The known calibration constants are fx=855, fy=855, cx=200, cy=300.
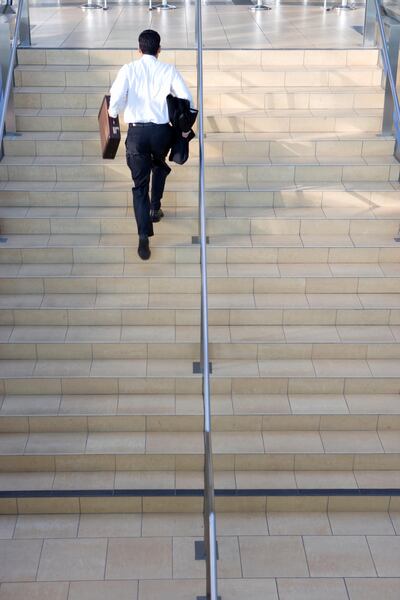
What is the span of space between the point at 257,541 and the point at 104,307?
184cm

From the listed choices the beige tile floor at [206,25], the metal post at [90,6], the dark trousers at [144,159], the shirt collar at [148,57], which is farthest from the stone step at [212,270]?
the metal post at [90,6]

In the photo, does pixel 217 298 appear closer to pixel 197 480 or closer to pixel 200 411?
pixel 200 411

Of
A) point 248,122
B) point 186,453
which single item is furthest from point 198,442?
point 248,122

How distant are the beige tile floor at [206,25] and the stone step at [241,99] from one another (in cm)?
75

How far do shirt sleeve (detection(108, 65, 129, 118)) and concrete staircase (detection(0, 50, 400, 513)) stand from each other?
0.87 m

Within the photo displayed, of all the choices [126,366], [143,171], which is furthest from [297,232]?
[126,366]

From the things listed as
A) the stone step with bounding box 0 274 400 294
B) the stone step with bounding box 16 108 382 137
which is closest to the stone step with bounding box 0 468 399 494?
the stone step with bounding box 0 274 400 294

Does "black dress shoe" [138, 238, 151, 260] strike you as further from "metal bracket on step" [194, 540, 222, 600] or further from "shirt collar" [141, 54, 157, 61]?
"metal bracket on step" [194, 540, 222, 600]

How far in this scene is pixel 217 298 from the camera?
565cm

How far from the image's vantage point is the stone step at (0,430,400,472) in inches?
191

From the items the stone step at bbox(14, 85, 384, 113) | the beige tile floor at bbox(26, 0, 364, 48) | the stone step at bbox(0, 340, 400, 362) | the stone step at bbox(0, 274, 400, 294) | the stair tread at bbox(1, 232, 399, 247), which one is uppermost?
the beige tile floor at bbox(26, 0, 364, 48)

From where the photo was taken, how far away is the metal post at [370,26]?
748 cm

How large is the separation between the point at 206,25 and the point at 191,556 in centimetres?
601

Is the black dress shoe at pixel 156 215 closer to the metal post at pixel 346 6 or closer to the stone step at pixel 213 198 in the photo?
the stone step at pixel 213 198
